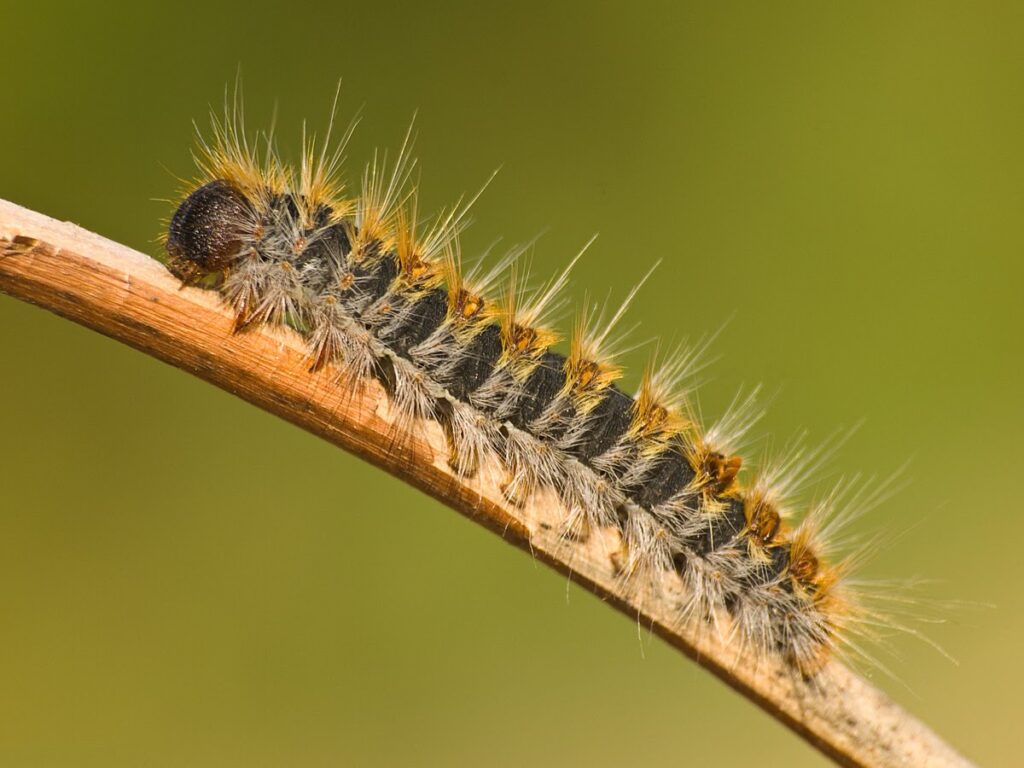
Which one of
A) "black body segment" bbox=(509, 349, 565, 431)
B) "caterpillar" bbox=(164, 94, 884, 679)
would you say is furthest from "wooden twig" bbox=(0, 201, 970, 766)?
"black body segment" bbox=(509, 349, 565, 431)

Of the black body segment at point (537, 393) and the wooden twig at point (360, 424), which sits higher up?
the black body segment at point (537, 393)

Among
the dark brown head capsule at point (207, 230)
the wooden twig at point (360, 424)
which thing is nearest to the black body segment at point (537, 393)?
the wooden twig at point (360, 424)

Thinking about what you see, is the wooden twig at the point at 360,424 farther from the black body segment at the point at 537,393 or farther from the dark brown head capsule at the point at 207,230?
the black body segment at the point at 537,393

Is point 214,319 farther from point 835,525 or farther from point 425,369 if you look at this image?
point 835,525

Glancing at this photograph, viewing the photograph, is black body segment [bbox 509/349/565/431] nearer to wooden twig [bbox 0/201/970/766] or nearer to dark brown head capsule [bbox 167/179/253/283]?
wooden twig [bbox 0/201/970/766]

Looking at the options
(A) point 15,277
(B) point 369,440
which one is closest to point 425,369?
(B) point 369,440

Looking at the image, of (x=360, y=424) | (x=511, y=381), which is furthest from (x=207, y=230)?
(x=511, y=381)
